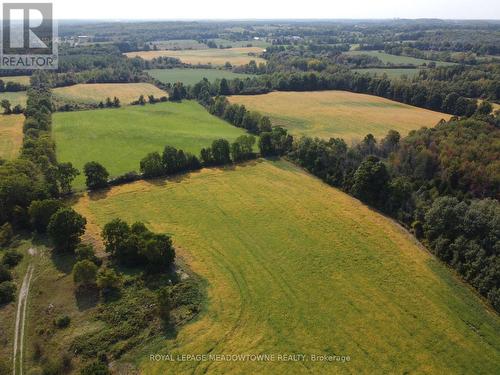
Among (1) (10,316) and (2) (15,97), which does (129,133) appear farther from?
(1) (10,316)

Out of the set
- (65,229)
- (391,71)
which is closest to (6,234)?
(65,229)

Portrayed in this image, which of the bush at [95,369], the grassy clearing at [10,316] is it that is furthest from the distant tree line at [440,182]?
the grassy clearing at [10,316]

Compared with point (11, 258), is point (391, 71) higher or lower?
higher

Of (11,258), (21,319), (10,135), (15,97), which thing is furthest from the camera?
(15,97)

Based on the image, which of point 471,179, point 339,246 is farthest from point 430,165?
point 339,246

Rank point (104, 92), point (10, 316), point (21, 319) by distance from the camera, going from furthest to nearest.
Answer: point (104, 92)
point (10, 316)
point (21, 319)

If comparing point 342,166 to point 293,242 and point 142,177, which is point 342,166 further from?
point 142,177
